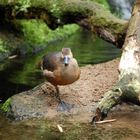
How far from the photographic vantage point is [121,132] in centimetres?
721

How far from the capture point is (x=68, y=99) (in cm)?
847

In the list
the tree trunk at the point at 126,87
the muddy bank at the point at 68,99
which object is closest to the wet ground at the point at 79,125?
the muddy bank at the point at 68,99

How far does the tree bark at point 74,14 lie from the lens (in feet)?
36.1

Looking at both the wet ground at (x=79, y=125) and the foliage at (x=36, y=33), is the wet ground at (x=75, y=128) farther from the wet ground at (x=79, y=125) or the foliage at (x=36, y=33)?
the foliage at (x=36, y=33)

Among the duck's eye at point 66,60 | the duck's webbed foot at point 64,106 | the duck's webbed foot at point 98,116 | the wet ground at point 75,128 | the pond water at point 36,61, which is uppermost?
the duck's eye at point 66,60

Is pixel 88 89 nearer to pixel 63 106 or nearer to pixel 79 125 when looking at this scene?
pixel 63 106

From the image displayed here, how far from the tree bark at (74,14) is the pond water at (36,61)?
667mm

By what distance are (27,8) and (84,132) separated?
22.6 feet

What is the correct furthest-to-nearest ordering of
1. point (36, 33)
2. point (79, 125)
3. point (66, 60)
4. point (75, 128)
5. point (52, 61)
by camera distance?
point (36, 33) → point (52, 61) → point (66, 60) → point (79, 125) → point (75, 128)

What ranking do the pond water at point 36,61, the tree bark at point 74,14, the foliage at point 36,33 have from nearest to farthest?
the pond water at point 36,61 < the tree bark at point 74,14 < the foliage at point 36,33

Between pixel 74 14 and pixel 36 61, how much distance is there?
209 cm

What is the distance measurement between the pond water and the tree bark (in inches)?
26.3

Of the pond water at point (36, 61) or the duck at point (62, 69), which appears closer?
the duck at point (62, 69)

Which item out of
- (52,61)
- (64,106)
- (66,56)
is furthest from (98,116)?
(52,61)
